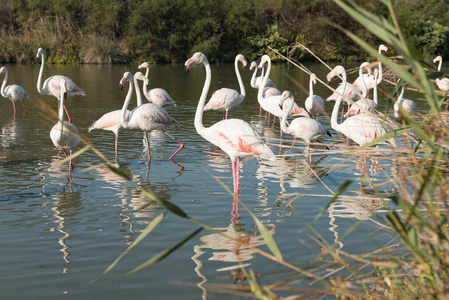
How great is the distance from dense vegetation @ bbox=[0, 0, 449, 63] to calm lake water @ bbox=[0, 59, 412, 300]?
23.7 metres

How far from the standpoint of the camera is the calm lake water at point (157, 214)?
398cm

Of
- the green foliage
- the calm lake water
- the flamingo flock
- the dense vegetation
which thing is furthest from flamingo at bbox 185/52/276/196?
the green foliage

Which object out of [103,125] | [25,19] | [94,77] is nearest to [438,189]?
[103,125]

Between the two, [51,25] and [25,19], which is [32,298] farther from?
[25,19]

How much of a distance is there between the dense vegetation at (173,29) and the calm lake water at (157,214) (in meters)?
23.7

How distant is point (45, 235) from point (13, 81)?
1715cm

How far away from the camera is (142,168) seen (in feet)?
26.1

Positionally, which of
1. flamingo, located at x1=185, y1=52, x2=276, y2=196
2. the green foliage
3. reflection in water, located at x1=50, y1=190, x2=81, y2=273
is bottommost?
reflection in water, located at x1=50, y1=190, x2=81, y2=273

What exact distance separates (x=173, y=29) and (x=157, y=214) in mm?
31905

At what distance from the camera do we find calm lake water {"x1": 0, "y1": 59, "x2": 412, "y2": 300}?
398 cm

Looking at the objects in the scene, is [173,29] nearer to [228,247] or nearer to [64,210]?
[64,210]

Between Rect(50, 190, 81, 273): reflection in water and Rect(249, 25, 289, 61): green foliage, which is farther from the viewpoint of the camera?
Rect(249, 25, 289, 61): green foliage

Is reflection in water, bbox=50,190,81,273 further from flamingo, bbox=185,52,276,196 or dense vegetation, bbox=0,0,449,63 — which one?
dense vegetation, bbox=0,0,449,63

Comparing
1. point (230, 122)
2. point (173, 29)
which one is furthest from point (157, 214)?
point (173, 29)
